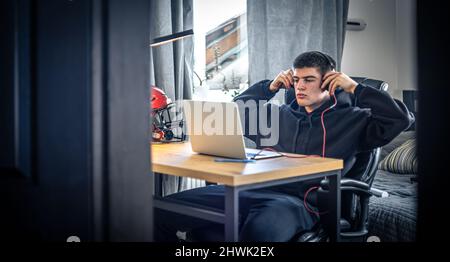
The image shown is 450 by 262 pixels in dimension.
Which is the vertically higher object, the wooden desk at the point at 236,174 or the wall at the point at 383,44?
the wall at the point at 383,44

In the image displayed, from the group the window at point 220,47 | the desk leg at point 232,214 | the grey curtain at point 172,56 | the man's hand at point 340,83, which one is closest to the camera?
the desk leg at point 232,214

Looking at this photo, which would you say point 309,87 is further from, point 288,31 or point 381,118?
point 288,31

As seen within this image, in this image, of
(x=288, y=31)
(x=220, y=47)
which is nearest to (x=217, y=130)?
(x=220, y=47)

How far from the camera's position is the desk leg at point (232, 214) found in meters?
1.73

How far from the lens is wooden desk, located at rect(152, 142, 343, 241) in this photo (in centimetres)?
175

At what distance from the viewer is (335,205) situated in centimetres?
205

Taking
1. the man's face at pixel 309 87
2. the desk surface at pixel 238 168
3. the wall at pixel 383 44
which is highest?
the wall at pixel 383 44

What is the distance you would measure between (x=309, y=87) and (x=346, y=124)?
0.81 feet

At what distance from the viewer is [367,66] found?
4184 millimetres

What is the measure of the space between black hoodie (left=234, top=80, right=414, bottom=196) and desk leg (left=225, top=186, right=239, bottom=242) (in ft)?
2.66

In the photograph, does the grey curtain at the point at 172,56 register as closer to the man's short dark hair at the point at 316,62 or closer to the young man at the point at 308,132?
the young man at the point at 308,132

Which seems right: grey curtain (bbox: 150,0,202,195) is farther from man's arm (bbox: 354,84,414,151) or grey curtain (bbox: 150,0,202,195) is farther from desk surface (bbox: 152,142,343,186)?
man's arm (bbox: 354,84,414,151)

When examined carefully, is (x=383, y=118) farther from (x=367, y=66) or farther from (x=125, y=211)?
(x=367, y=66)

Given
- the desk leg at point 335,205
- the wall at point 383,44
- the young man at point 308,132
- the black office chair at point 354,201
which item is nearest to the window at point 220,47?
the young man at point 308,132
